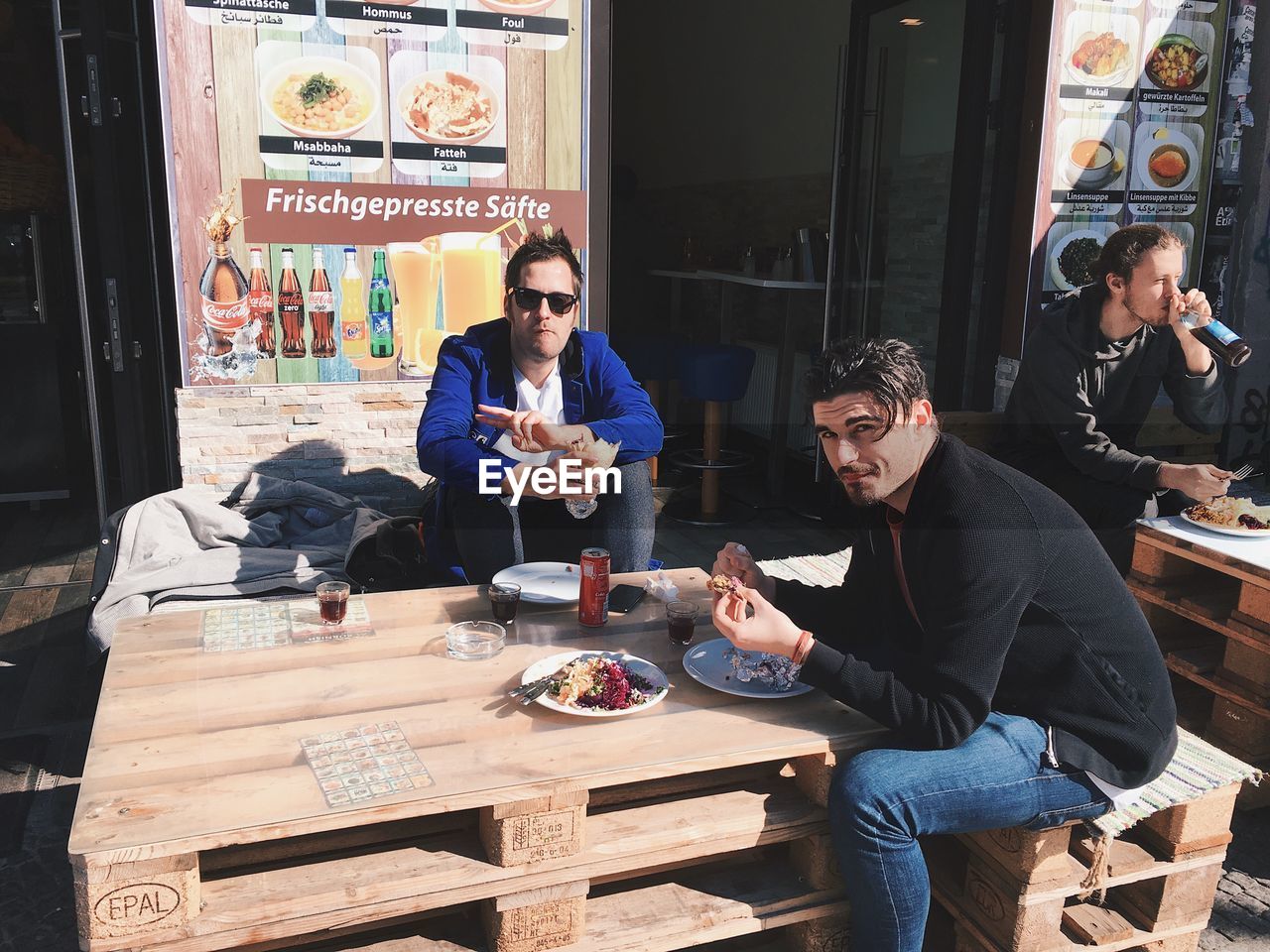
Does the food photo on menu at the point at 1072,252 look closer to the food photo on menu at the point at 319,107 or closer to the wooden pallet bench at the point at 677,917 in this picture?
the food photo on menu at the point at 319,107

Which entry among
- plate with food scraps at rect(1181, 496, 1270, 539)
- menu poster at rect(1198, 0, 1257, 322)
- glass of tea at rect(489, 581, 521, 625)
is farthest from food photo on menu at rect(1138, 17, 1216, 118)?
glass of tea at rect(489, 581, 521, 625)

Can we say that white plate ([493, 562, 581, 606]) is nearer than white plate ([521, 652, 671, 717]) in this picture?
No

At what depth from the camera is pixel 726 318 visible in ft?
22.2

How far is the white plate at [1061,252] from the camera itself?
475 centimetres

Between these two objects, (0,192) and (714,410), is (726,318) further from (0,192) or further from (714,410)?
(0,192)

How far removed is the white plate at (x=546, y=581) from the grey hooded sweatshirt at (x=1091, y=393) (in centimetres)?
185

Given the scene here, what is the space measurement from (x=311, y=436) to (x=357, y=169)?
1.02 metres

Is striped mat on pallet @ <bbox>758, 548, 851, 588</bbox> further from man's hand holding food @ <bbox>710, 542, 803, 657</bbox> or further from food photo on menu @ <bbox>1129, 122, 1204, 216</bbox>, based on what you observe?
food photo on menu @ <bbox>1129, 122, 1204, 216</bbox>

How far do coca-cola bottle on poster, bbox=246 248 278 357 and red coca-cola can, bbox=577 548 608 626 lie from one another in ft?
6.83

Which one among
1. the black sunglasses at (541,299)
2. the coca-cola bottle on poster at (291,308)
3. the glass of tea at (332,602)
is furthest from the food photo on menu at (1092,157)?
the glass of tea at (332,602)

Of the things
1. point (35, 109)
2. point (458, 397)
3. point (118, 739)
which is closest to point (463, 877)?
point (118, 739)

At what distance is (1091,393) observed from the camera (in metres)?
3.63

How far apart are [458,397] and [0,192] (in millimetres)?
3525

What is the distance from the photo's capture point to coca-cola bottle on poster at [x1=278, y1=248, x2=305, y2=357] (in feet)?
12.7
